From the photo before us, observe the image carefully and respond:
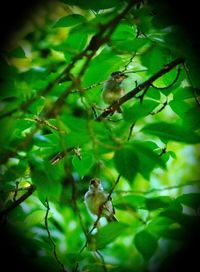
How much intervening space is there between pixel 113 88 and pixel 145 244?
1.87ft

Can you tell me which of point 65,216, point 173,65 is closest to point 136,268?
point 173,65

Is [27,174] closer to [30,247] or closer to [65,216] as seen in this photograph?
[30,247]

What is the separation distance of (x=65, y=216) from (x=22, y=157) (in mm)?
1801

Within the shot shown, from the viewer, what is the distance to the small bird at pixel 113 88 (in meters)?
1.39

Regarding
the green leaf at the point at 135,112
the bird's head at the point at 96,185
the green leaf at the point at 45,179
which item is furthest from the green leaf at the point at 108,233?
the bird's head at the point at 96,185

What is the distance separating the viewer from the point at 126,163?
83cm

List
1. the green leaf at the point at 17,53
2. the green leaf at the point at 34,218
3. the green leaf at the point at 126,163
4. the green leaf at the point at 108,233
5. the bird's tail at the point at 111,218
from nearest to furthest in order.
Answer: the green leaf at the point at 126,163, the green leaf at the point at 108,233, the green leaf at the point at 17,53, the green leaf at the point at 34,218, the bird's tail at the point at 111,218

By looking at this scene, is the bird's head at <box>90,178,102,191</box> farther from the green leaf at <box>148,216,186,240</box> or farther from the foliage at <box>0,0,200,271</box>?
the green leaf at <box>148,216,186,240</box>

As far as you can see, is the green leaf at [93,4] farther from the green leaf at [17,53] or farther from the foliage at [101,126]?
the green leaf at [17,53]

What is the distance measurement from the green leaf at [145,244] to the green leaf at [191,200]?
0.36 ft

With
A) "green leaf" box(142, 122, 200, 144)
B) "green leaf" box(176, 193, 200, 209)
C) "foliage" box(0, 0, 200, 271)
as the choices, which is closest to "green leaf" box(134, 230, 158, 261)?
"foliage" box(0, 0, 200, 271)

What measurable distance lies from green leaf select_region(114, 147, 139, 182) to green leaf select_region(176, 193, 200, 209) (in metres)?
0.22

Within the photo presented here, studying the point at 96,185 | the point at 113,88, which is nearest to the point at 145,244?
the point at 96,185

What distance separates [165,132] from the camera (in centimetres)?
85
